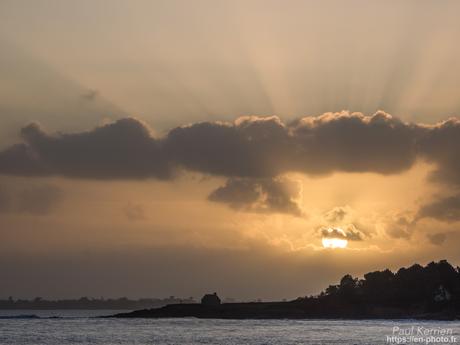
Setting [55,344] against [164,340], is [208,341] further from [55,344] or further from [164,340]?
[55,344]

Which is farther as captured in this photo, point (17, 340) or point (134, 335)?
point (134, 335)

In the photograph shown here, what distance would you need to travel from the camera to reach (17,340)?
128 metres

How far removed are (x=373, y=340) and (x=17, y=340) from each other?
5680 centimetres

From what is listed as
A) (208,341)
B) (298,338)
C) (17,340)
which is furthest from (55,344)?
(298,338)

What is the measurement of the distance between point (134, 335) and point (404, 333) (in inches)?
2015

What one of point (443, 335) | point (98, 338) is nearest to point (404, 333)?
point (443, 335)

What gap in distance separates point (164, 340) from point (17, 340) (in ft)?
77.3

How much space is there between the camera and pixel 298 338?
13300 cm

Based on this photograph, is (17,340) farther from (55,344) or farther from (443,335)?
(443,335)

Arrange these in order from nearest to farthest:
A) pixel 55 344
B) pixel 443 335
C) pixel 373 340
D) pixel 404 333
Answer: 1. pixel 55 344
2. pixel 373 340
3. pixel 443 335
4. pixel 404 333

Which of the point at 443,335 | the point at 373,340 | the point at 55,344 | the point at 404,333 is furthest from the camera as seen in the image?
the point at 404,333

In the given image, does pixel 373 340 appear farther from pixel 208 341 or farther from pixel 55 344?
pixel 55 344

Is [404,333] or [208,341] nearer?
[208,341]

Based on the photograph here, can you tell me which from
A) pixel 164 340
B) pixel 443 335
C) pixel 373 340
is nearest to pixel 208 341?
pixel 164 340
